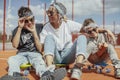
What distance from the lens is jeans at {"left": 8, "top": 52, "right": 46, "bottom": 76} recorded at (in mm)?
3152

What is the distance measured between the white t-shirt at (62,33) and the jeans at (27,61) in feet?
0.71

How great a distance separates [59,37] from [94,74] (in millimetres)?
616

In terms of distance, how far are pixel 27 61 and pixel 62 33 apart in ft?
1.76

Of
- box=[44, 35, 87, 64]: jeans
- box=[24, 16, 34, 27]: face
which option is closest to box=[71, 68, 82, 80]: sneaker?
box=[44, 35, 87, 64]: jeans

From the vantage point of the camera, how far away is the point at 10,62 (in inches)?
128

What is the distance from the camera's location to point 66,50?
3.52 meters

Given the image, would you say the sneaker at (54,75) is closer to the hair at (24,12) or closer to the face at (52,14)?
the face at (52,14)

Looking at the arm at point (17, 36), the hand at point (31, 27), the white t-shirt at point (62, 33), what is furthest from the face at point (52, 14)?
the arm at point (17, 36)

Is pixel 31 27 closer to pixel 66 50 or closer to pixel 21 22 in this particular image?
pixel 21 22

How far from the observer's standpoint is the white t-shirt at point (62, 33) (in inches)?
140

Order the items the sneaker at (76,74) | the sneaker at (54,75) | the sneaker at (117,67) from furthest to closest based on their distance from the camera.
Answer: the sneaker at (117,67)
the sneaker at (76,74)
the sneaker at (54,75)

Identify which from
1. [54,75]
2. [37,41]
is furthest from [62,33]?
[54,75]

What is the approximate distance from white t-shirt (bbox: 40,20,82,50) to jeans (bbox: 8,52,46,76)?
22 cm

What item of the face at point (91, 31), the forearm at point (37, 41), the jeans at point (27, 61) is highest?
the face at point (91, 31)
